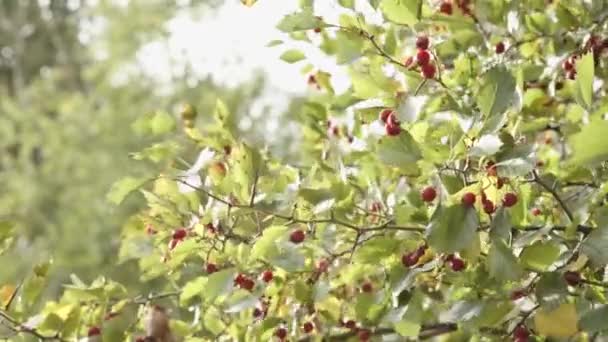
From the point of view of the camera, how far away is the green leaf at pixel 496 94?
1.11 meters

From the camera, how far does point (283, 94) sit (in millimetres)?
9016

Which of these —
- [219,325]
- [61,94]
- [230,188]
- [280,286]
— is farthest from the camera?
[61,94]

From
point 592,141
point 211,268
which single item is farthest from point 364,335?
point 592,141

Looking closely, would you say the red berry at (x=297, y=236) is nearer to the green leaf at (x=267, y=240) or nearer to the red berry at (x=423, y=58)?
the green leaf at (x=267, y=240)

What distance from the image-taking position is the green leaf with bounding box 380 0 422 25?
4.23 ft

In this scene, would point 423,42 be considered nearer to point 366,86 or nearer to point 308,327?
point 366,86

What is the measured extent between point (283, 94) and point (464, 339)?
7475 mm

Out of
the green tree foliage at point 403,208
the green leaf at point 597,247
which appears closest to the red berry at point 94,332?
the green tree foliage at point 403,208

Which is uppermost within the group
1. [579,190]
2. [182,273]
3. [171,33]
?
[579,190]

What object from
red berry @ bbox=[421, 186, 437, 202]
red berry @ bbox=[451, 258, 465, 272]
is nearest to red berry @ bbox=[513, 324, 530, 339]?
red berry @ bbox=[451, 258, 465, 272]

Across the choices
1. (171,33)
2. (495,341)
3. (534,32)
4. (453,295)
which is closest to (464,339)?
(453,295)

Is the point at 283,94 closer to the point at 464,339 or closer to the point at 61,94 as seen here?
the point at 61,94

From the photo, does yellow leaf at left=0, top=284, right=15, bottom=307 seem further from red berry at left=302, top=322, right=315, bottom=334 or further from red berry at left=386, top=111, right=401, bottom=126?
red berry at left=386, top=111, right=401, bottom=126

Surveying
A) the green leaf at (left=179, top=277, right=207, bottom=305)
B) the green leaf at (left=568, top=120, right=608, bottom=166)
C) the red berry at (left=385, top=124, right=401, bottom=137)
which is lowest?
the green leaf at (left=179, top=277, right=207, bottom=305)
